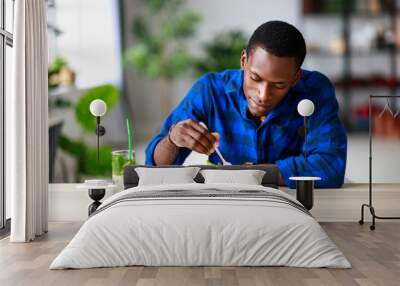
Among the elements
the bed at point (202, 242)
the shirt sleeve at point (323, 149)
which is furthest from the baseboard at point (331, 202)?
the bed at point (202, 242)

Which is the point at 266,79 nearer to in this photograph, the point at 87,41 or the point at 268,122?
the point at 268,122

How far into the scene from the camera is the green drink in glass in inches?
269

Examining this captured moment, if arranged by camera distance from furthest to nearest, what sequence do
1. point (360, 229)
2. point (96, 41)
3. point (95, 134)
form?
point (96, 41) → point (95, 134) → point (360, 229)

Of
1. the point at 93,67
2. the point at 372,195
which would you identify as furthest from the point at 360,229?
the point at 93,67

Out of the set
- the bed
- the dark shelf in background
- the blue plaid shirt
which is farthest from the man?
the bed

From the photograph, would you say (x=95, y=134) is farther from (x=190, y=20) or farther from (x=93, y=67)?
(x=190, y=20)

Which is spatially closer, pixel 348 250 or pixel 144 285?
pixel 144 285

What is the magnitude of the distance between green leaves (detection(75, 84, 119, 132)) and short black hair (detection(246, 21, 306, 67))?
5.39ft

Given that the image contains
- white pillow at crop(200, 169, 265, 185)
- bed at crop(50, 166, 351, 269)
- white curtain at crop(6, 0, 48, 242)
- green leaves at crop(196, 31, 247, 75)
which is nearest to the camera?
bed at crop(50, 166, 351, 269)

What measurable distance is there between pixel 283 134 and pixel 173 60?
64.9 inches

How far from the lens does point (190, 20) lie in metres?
7.43

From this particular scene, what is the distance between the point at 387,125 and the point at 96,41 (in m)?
3.42

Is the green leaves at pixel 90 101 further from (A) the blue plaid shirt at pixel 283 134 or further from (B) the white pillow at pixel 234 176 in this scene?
(B) the white pillow at pixel 234 176

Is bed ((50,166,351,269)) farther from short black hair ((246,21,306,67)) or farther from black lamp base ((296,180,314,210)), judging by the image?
short black hair ((246,21,306,67))
